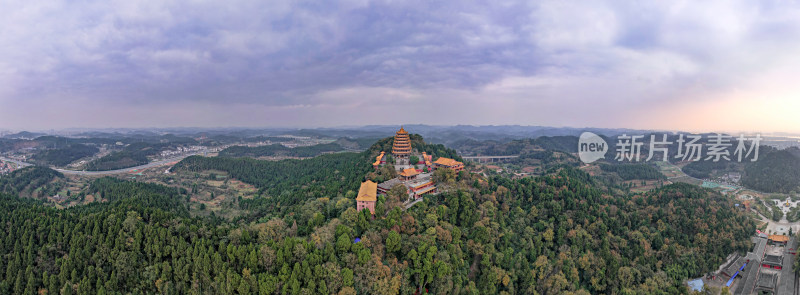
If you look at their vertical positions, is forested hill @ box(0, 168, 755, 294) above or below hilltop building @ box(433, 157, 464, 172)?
below

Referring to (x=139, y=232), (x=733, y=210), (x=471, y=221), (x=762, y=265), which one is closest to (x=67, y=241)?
(x=139, y=232)

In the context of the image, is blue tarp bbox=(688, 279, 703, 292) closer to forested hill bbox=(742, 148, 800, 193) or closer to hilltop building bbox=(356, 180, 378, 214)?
hilltop building bbox=(356, 180, 378, 214)

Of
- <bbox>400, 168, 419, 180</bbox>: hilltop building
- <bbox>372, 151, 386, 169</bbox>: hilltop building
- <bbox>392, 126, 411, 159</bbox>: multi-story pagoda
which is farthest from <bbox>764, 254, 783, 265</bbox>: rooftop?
<bbox>372, 151, 386, 169</bbox>: hilltop building

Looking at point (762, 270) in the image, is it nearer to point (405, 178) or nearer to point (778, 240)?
point (778, 240)

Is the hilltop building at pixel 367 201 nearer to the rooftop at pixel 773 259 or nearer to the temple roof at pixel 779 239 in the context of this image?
the rooftop at pixel 773 259

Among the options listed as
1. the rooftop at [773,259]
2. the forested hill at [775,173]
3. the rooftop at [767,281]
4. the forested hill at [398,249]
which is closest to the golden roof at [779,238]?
the rooftop at [773,259]

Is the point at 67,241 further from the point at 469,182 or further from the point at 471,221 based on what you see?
the point at 469,182
